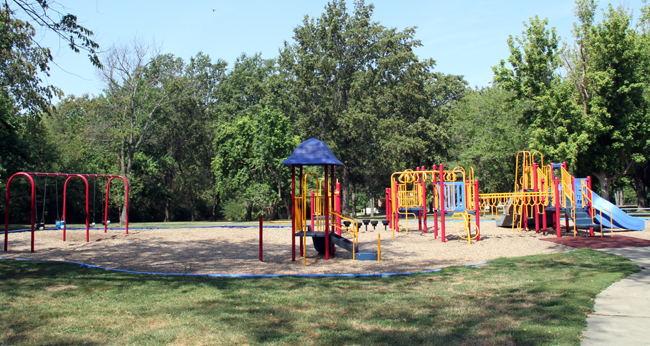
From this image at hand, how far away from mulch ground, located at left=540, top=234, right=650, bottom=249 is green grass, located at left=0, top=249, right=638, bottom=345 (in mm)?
4913

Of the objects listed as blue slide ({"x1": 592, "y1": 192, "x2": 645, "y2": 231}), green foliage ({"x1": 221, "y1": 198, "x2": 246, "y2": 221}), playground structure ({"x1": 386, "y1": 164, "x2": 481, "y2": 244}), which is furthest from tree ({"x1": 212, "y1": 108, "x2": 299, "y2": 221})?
blue slide ({"x1": 592, "y1": 192, "x2": 645, "y2": 231})

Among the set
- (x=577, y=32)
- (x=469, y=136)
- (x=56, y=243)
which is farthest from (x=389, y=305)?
(x=469, y=136)

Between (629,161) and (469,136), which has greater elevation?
(469,136)

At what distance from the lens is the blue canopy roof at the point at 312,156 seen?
12.3 meters

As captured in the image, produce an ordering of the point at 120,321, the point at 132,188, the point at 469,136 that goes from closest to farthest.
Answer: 1. the point at 120,321
2. the point at 132,188
3. the point at 469,136

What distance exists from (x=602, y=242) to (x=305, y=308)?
11.7m

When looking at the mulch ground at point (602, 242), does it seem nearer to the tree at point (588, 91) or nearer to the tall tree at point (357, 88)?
the tree at point (588, 91)

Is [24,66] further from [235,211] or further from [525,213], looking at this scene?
Result: [235,211]

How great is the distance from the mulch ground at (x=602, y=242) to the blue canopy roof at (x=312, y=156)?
7.81 m

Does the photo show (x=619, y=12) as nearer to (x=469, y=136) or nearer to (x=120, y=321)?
(x=469, y=136)

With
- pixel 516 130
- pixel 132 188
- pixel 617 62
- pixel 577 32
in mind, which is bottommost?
pixel 132 188

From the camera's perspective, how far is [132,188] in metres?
36.9

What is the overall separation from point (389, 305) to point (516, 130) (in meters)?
36.9

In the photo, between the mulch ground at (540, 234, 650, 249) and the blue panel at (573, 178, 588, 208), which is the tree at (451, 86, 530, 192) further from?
the mulch ground at (540, 234, 650, 249)
